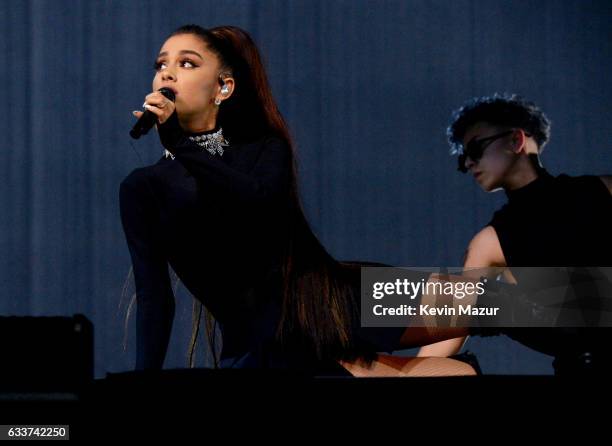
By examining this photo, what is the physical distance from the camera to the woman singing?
1637 millimetres

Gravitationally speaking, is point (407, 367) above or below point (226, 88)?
below

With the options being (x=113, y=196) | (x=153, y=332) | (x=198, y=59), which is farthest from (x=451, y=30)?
(x=153, y=332)

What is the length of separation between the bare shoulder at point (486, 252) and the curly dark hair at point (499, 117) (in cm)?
44

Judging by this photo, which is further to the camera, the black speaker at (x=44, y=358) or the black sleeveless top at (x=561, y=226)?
the black sleeveless top at (x=561, y=226)

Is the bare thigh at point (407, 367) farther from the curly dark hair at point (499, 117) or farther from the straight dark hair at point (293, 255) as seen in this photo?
the curly dark hair at point (499, 117)

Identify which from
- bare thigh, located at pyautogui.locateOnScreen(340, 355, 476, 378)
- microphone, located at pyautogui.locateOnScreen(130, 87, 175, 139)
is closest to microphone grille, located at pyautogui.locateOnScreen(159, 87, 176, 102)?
microphone, located at pyautogui.locateOnScreen(130, 87, 175, 139)

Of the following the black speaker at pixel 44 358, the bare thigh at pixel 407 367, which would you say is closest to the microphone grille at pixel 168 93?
the bare thigh at pixel 407 367

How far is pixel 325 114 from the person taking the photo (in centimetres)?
400

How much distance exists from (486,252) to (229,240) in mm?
1138

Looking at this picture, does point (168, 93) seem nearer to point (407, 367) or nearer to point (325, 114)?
point (407, 367)

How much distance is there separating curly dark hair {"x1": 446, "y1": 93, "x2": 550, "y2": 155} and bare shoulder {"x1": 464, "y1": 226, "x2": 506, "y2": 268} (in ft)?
1.43

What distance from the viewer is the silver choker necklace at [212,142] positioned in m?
1.85

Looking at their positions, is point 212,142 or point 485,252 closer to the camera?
point 212,142

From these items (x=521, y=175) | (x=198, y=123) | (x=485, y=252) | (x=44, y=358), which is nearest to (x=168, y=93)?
(x=198, y=123)
